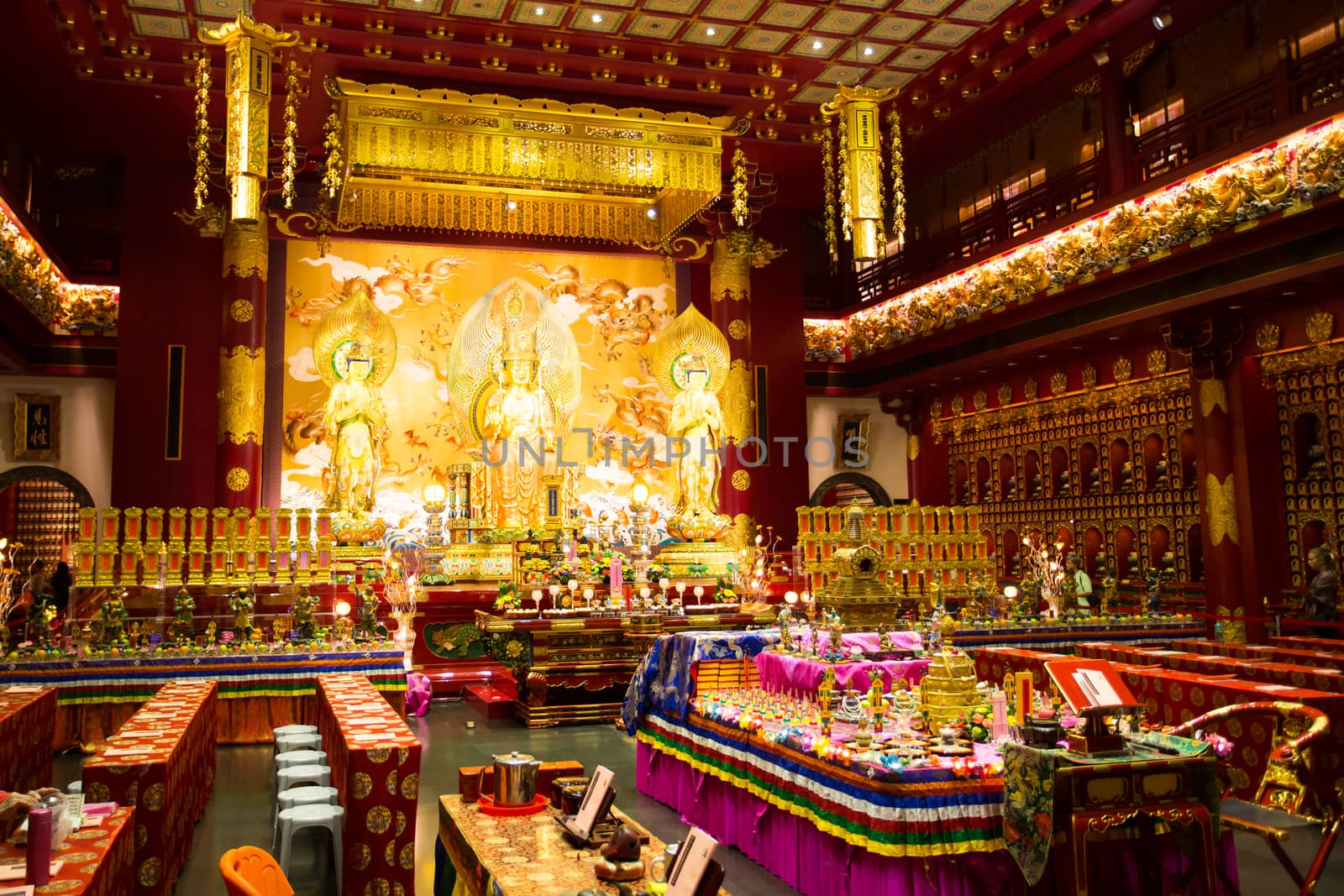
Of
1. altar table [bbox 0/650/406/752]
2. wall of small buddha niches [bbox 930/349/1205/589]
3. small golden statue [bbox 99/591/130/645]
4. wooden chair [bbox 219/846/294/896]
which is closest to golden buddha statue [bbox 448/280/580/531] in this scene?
altar table [bbox 0/650/406/752]

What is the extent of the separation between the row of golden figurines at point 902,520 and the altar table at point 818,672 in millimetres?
4434

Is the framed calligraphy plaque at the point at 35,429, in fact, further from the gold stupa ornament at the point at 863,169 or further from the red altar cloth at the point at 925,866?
the red altar cloth at the point at 925,866

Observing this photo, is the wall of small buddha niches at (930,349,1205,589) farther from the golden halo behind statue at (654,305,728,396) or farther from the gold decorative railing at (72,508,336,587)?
the gold decorative railing at (72,508,336,587)

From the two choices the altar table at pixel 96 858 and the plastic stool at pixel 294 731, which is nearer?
the altar table at pixel 96 858

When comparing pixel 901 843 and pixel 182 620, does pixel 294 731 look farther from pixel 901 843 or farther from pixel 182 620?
pixel 901 843

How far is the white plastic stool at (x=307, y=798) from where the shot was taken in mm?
3924

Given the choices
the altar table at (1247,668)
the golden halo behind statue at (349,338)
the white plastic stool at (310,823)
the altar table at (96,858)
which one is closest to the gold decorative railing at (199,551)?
the golden halo behind statue at (349,338)

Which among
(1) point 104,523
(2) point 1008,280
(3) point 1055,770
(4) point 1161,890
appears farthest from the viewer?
(2) point 1008,280

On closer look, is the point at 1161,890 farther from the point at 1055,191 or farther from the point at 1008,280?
the point at 1055,191

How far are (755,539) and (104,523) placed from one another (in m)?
7.33

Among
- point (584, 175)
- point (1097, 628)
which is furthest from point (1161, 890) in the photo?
point (584, 175)

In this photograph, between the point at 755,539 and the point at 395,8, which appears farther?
the point at 755,539

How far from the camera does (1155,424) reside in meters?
10.9

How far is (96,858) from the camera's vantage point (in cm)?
248
